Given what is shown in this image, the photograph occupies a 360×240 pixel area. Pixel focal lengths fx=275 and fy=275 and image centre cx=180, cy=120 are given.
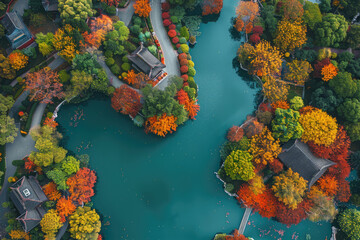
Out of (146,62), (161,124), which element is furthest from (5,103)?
(161,124)

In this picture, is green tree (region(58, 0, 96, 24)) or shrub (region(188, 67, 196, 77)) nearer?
green tree (region(58, 0, 96, 24))

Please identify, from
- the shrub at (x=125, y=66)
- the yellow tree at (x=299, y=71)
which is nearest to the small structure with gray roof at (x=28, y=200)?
the shrub at (x=125, y=66)

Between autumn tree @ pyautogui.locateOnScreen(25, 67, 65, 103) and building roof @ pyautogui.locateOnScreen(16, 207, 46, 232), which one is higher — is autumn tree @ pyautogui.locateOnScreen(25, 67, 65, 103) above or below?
above

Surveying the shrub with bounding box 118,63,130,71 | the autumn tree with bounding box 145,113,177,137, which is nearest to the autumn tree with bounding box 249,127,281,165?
the autumn tree with bounding box 145,113,177,137

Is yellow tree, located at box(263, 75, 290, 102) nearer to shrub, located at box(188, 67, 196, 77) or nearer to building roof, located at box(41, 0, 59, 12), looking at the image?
shrub, located at box(188, 67, 196, 77)

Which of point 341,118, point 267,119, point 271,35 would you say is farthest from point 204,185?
point 271,35

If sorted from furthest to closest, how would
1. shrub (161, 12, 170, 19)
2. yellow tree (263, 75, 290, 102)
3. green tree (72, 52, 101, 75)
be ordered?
1. shrub (161, 12, 170, 19)
2. yellow tree (263, 75, 290, 102)
3. green tree (72, 52, 101, 75)

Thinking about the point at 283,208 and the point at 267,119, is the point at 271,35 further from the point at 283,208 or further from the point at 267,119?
the point at 283,208

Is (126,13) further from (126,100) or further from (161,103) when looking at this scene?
(161,103)
